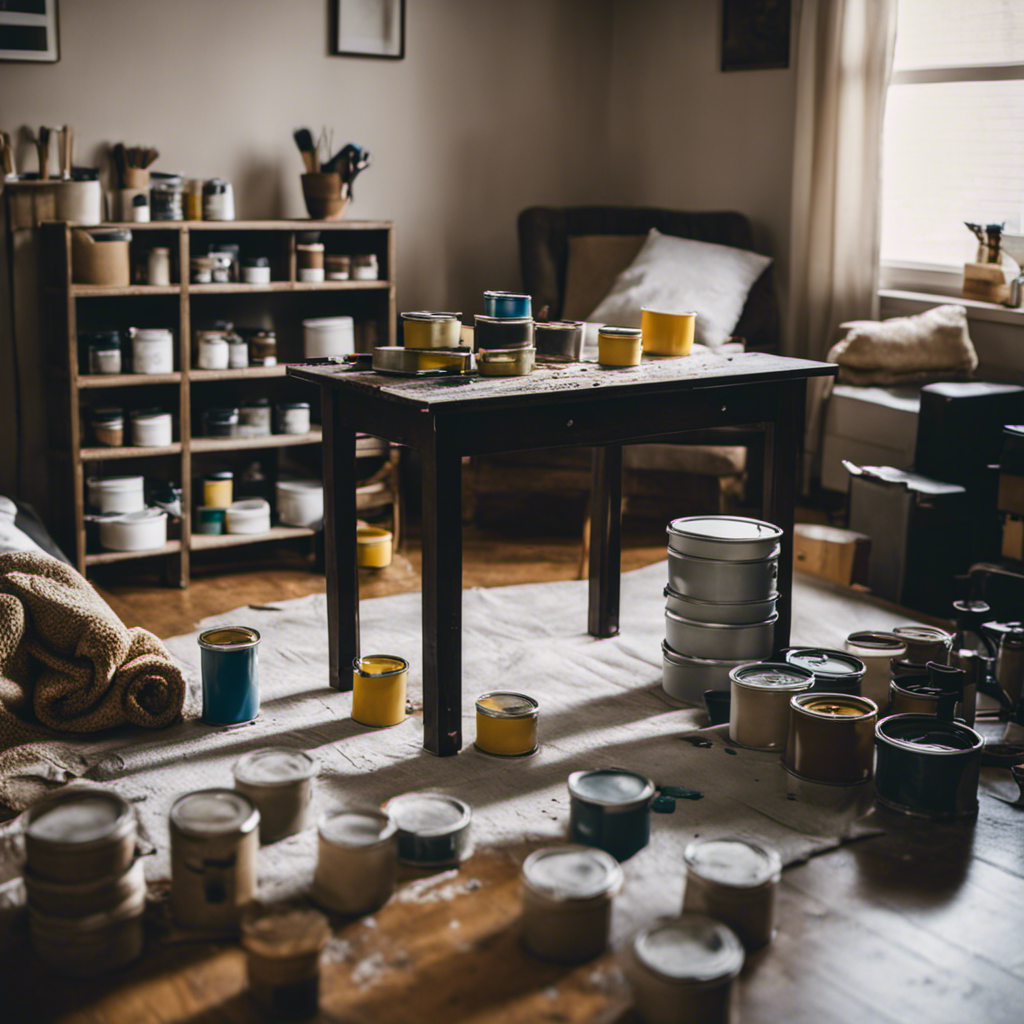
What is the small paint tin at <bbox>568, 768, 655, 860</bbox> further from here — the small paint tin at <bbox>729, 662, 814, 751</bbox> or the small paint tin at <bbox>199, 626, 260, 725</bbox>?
the small paint tin at <bbox>199, 626, 260, 725</bbox>

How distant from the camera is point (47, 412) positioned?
3.99 meters

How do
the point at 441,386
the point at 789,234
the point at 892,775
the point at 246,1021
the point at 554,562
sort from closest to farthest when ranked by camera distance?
the point at 246,1021 < the point at 892,775 < the point at 441,386 < the point at 554,562 < the point at 789,234

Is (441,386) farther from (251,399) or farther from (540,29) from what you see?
(540,29)

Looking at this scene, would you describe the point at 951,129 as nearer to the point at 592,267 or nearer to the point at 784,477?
the point at 592,267

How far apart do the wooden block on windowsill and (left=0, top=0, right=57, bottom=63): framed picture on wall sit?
9.25ft

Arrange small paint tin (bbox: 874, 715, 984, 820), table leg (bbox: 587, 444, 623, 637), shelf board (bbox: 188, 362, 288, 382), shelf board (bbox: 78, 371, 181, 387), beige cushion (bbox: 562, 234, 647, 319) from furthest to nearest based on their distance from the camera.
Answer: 1. beige cushion (bbox: 562, 234, 647, 319)
2. shelf board (bbox: 188, 362, 288, 382)
3. shelf board (bbox: 78, 371, 181, 387)
4. table leg (bbox: 587, 444, 623, 637)
5. small paint tin (bbox: 874, 715, 984, 820)

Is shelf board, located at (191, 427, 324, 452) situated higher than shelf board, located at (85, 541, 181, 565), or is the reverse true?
shelf board, located at (191, 427, 324, 452)

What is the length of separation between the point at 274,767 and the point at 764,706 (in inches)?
41.2

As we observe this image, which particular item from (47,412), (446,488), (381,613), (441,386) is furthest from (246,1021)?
(47,412)

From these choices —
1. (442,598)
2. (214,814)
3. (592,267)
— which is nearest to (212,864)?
(214,814)

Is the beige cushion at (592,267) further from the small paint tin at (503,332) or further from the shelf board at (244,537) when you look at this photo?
the small paint tin at (503,332)

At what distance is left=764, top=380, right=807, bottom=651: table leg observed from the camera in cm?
296

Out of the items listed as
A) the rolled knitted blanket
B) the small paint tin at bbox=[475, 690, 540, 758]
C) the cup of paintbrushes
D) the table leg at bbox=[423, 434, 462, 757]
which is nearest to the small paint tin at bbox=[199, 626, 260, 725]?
the rolled knitted blanket

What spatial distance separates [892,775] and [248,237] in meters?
2.94
